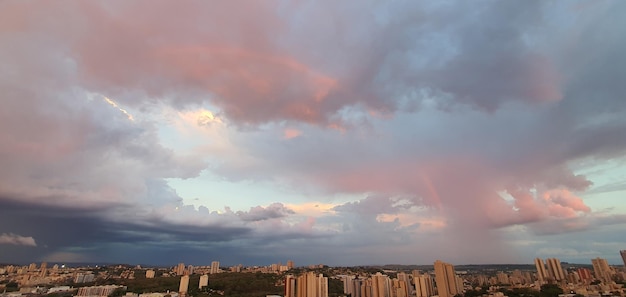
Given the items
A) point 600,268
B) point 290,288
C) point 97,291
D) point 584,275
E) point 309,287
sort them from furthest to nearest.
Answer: point 600,268, point 584,275, point 97,291, point 290,288, point 309,287

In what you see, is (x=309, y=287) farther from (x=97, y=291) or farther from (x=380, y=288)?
(x=97, y=291)

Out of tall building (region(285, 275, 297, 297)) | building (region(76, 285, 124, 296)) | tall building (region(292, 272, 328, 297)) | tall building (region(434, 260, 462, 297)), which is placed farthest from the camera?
tall building (region(434, 260, 462, 297))

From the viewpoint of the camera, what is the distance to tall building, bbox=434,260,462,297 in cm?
6031

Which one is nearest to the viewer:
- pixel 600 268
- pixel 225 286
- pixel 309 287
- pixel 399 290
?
pixel 309 287

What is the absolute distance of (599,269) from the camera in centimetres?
7738

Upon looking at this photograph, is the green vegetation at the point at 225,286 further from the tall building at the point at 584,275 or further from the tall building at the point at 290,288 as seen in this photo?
the tall building at the point at 584,275

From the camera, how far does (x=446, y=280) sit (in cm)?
6156

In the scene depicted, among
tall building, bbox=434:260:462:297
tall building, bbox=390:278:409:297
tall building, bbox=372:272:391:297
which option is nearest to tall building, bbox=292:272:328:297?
tall building, bbox=372:272:391:297

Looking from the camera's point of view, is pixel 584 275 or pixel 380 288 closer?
pixel 380 288

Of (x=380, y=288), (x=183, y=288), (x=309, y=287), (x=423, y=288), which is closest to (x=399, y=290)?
(x=380, y=288)

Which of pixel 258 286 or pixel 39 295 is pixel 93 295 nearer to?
pixel 39 295

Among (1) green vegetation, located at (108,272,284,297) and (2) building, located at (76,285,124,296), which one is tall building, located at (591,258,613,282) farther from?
(2) building, located at (76,285,124,296)

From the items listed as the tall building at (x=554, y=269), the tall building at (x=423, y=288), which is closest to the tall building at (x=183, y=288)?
the tall building at (x=423, y=288)

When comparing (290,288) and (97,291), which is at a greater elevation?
(290,288)
